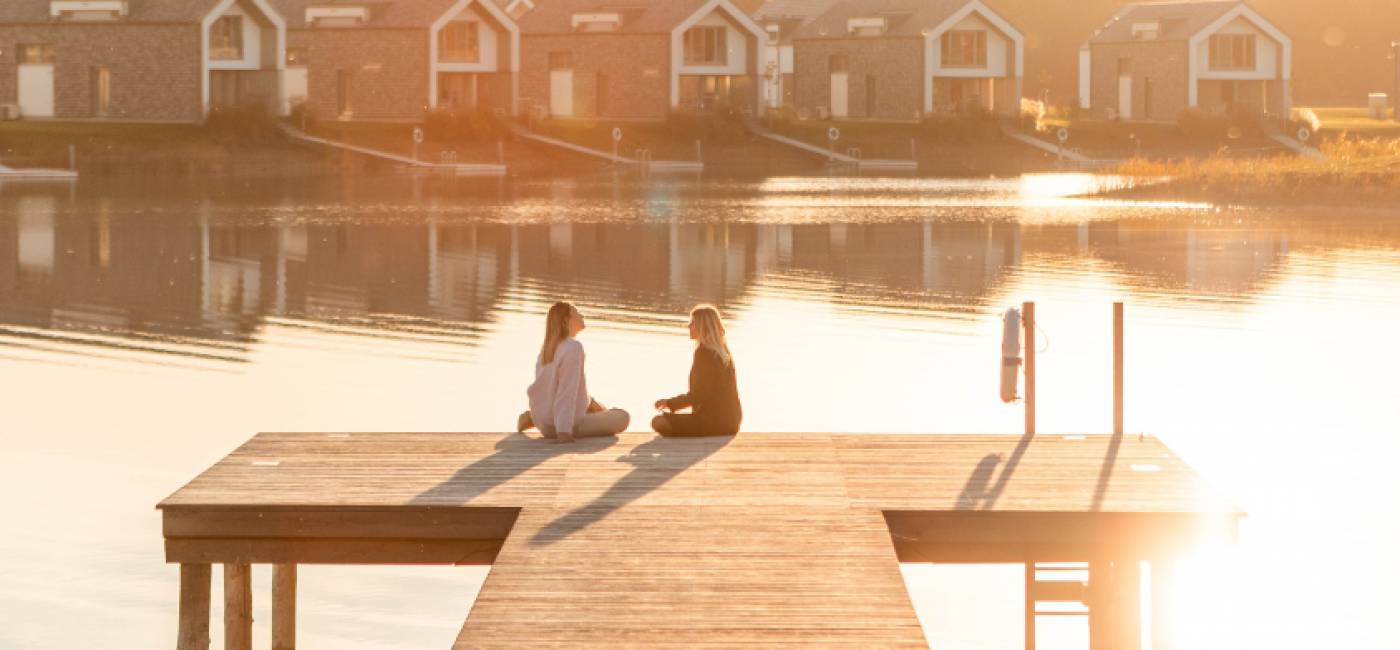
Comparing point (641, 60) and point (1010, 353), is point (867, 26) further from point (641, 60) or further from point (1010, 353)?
point (1010, 353)

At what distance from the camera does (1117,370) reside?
53.6 feet

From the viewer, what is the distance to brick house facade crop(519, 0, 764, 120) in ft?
298

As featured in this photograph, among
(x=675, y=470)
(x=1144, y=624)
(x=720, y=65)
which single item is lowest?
(x=1144, y=624)

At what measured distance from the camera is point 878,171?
79.1m

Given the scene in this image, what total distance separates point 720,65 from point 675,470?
260 feet

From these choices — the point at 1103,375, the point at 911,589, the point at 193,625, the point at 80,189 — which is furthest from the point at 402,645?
the point at 80,189

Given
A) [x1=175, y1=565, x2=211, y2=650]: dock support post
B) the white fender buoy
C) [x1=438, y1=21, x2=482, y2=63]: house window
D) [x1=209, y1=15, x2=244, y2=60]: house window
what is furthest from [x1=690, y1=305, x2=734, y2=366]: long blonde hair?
[x1=438, y1=21, x2=482, y2=63]: house window

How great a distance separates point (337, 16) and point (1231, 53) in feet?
132

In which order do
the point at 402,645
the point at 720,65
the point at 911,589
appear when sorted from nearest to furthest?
the point at 402,645
the point at 911,589
the point at 720,65

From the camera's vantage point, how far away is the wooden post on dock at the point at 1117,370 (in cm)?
1592

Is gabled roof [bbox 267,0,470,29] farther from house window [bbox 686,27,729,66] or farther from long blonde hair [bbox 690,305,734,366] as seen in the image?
long blonde hair [bbox 690,305,734,366]

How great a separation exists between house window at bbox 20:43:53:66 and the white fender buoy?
6874 cm

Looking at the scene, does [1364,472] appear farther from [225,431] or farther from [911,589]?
[225,431]

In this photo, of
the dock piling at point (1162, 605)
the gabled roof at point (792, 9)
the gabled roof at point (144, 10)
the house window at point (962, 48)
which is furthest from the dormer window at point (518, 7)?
the dock piling at point (1162, 605)
